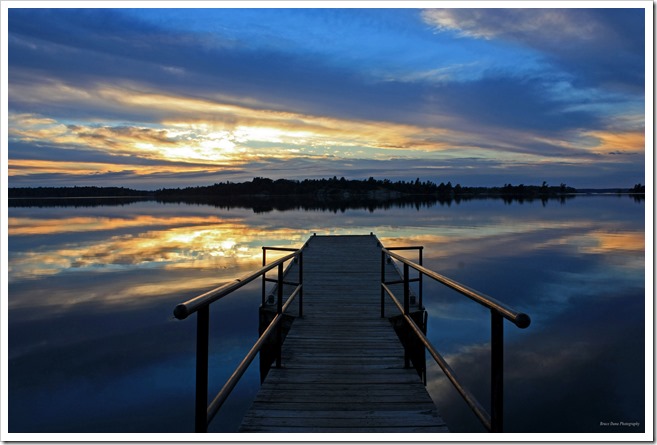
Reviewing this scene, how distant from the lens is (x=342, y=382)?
3996 millimetres

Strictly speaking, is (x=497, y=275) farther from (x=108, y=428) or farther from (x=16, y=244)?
(x=16, y=244)

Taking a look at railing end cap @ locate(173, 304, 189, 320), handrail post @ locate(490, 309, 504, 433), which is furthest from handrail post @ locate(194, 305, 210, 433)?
handrail post @ locate(490, 309, 504, 433)

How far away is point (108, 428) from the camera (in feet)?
18.3

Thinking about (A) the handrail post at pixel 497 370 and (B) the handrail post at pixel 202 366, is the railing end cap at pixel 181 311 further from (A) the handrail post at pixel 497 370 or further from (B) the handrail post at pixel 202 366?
(A) the handrail post at pixel 497 370

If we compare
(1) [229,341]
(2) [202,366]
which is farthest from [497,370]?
(1) [229,341]

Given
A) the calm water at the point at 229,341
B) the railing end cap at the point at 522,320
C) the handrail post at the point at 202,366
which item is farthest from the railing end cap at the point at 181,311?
the calm water at the point at 229,341

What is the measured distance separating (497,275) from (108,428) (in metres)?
13.0

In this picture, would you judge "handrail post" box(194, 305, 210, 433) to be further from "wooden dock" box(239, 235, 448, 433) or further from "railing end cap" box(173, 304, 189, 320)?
"wooden dock" box(239, 235, 448, 433)

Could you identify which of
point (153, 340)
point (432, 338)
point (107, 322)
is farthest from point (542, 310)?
point (107, 322)

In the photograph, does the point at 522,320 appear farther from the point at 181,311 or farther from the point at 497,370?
the point at 181,311

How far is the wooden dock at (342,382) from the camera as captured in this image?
10.6 ft

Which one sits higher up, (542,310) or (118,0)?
(118,0)

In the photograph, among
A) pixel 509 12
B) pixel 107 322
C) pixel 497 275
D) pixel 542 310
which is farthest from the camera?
pixel 497 275

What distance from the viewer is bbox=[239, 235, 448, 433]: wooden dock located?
3232 mm
